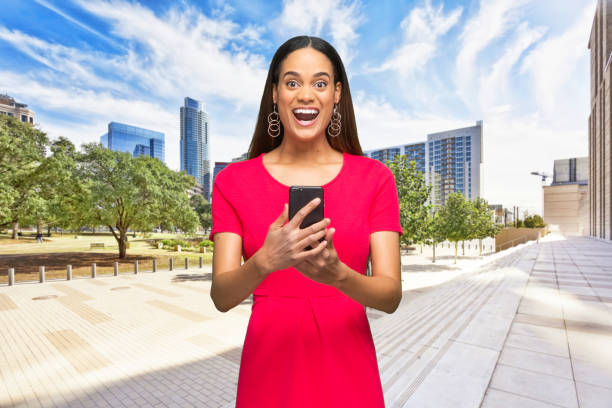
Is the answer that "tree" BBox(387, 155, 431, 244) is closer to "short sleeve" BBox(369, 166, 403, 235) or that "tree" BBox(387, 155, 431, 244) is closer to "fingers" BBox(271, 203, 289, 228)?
"short sleeve" BBox(369, 166, 403, 235)

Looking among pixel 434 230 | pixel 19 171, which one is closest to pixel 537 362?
pixel 434 230

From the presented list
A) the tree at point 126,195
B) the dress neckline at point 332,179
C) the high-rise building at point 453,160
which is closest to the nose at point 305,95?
the dress neckline at point 332,179

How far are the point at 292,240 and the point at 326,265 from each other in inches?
6.2

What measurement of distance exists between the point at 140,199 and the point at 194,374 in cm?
2020

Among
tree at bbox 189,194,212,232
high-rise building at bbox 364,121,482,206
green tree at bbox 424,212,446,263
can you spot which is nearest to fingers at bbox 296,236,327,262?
green tree at bbox 424,212,446,263

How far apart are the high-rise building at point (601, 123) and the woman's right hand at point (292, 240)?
168 feet

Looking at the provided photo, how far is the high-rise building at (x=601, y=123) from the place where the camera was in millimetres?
38000

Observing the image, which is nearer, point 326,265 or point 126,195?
point 326,265

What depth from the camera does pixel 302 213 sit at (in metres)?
0.92

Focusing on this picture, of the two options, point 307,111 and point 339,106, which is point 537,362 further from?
point 307,111

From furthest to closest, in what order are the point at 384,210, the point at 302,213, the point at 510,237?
the point at 510,237
the point at 384,210
the point at 302,213

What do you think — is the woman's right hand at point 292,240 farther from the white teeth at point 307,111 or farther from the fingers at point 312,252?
the white teeth at point 307,111

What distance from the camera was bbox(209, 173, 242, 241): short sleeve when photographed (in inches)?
53.8

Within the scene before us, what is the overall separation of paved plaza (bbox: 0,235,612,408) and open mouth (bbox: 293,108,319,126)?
4432 millimetres
